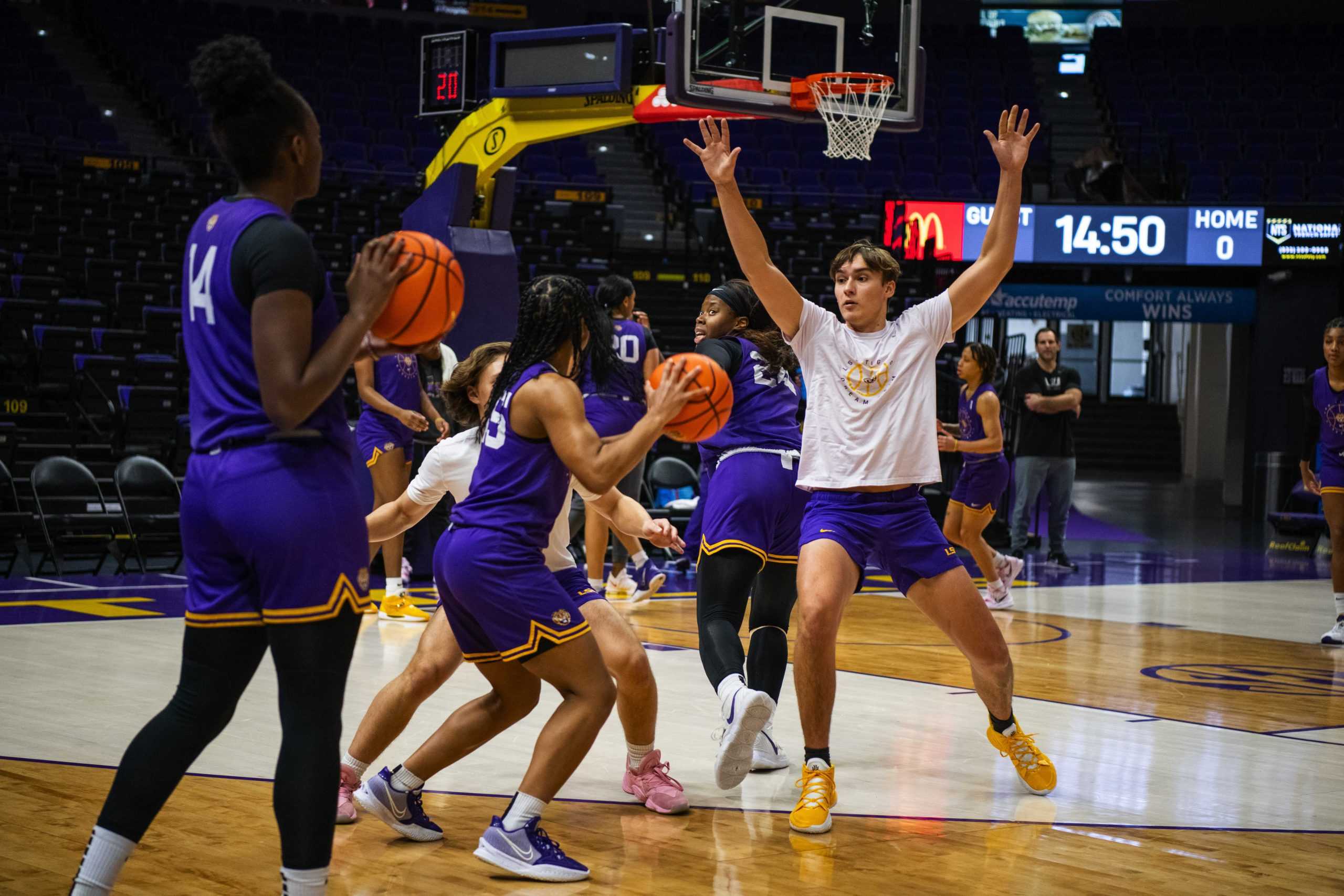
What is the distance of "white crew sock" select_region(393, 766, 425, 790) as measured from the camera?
12.6 feet

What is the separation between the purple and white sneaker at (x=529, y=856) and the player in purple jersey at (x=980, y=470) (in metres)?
6.08

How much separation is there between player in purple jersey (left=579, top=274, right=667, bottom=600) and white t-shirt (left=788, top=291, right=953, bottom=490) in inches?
83.8

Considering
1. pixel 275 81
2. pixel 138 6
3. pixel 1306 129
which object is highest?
pixel 138 6

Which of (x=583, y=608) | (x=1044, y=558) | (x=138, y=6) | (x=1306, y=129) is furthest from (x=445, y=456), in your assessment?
(x=138, y=6)

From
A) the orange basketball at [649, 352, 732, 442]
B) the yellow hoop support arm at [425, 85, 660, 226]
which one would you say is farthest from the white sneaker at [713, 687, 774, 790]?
the yellow hoop support arm at [425, 85, 660, 226]

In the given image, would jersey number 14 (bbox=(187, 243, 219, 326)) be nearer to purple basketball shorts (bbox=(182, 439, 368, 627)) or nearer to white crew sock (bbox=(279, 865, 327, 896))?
purple basketball shorts (bbox=(182, 439, 368, 627))

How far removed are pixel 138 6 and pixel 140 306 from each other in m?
13.2

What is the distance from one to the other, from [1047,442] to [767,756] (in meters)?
8.24

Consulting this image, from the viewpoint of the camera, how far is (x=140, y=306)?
15.2m

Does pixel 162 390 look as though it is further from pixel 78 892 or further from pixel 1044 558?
pixel 78 892

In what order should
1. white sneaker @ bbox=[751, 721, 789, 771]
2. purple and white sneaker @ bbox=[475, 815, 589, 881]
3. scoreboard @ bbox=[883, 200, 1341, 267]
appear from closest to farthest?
purple and white sneaker @ bbox=[475, 815, 589, 881], white sneaker @ bbox=[751, 721, 789, 771], scoreboard @ bbox=[883, 200, 1341, 267]

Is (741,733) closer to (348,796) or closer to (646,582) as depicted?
(348,796)

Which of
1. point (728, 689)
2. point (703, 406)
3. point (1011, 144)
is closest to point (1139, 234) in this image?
point (1011, 144)

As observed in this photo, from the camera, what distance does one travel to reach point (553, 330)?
366 centimetres
